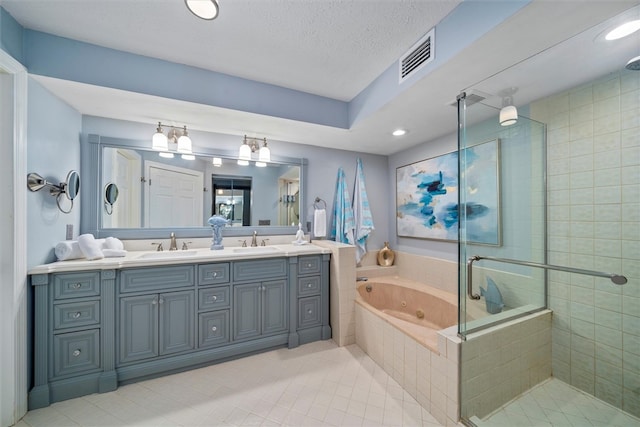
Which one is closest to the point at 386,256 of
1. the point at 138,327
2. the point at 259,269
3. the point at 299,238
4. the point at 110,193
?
the point at 299,238

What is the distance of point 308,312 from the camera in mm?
2219

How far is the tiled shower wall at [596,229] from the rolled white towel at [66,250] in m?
3.52

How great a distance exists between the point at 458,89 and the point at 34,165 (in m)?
2.82

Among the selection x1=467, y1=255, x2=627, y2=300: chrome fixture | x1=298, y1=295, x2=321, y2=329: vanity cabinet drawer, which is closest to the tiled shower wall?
x1=467, y1=255, x2=627, y2=300: chrome fixture

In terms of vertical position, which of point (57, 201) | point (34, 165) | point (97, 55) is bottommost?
point (57, 201)

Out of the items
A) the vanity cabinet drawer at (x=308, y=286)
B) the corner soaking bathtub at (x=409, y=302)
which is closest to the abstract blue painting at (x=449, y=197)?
the corner soaking bathtub at (x=409, y=302)

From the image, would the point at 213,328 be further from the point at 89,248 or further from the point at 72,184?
the point at 72,184

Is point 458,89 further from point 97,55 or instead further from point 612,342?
point 97,55

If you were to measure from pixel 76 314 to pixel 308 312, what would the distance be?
1.67 meters

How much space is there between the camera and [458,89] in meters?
1.58

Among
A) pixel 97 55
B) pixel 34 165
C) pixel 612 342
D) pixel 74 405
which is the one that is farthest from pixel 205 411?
pixel 612 342

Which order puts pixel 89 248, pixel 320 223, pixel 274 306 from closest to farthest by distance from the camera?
pixel 89 248 < pixel 274 306 < pixel 320 223

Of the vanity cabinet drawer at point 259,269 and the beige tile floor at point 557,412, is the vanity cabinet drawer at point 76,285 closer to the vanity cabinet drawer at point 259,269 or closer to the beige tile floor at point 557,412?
the vanity cabinet drawer at point 259,269

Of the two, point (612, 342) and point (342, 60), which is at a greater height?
point (342, 60)
